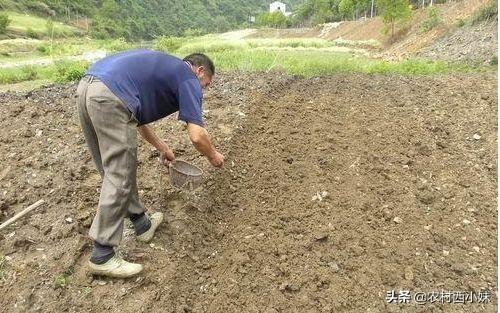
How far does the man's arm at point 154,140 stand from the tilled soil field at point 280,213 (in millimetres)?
483

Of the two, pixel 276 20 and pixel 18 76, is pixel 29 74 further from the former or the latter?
pixel 276 20

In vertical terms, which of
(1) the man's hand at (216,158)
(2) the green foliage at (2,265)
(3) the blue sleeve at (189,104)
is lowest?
(2) the green foliage at (2,265)

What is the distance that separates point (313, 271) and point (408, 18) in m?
21.7

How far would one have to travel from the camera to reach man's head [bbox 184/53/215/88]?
9.54ft

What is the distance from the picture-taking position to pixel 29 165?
4363mm

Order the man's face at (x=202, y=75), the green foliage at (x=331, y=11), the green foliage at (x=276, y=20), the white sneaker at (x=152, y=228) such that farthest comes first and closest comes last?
the green foliage at (x=276, y=20)
the green foliage at (x=331, y=11)
the white sneaker at (x=152, y=228)
the man's face at (x=202, y=75)

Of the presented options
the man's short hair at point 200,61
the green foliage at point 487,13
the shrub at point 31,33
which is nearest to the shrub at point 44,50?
the shrub at point 31,33

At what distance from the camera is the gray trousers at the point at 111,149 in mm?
2648

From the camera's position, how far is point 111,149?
2693 millimetres

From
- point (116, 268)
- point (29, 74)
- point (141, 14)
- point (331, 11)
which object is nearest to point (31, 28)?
point (331, 11)

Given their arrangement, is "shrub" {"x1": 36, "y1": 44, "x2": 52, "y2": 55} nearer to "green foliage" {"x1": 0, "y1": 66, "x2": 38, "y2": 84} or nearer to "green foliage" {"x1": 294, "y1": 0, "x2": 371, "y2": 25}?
"green foliage" {"x1": 0, "y1": 66, "x2": 38, "y2": 84}

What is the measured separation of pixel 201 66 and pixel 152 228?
1.28 m

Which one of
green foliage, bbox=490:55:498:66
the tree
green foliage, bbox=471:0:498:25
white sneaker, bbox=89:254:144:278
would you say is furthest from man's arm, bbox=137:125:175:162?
the tree

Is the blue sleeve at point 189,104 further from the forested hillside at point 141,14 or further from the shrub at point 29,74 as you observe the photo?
the forested hillside at point 141,14
